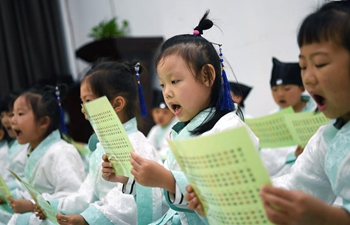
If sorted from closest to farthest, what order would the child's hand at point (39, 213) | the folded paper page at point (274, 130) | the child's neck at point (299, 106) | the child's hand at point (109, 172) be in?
the child's hand at point (109, 172)
the child's hand at point (39, 213)
the folded paper page at point (274, 130)
the child's neck at point (299, 106)

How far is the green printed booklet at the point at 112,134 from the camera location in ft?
3.87

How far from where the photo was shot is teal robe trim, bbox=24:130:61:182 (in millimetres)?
2066

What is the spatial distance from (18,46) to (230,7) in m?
→ 2.56

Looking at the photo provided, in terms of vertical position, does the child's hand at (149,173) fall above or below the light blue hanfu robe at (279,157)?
above

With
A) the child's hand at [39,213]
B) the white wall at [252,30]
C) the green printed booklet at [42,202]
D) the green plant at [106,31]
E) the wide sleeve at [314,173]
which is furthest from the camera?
the green plant at [106,31]

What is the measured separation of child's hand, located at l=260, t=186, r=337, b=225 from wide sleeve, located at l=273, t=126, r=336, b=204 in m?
0.25

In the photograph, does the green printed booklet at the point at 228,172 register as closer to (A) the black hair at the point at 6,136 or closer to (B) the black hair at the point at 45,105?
(B) the black hair at the point at 45,105

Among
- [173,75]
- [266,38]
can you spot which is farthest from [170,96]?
[266,38]

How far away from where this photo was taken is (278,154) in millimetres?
2385

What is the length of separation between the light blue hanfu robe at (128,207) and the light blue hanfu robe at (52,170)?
1.30 ft

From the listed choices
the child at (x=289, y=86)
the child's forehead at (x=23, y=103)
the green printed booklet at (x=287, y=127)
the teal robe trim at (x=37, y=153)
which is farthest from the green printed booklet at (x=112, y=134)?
the child at (x=289, y=86)

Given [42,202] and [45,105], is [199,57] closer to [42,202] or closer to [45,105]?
[42,202]

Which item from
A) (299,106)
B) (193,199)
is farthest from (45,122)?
(193,199)

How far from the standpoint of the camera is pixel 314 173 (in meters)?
0.98
